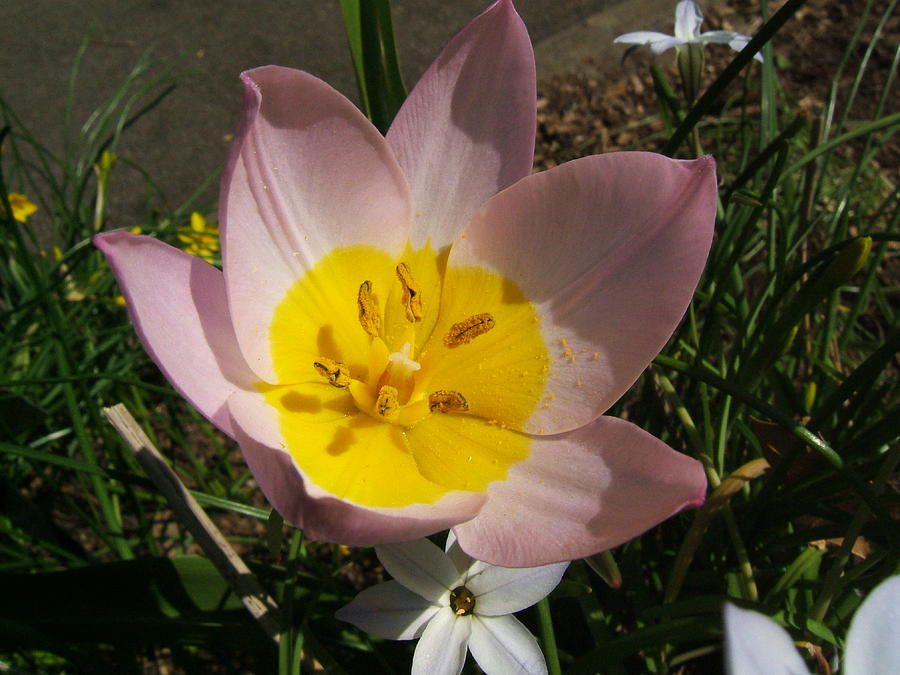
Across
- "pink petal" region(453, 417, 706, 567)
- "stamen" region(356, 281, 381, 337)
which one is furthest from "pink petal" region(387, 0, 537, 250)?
"pink petal" region(453, 417, 706, 567)

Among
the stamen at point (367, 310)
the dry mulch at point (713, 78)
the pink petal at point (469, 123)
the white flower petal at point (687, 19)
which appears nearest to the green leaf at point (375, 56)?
the pink petal at point (469, 123)

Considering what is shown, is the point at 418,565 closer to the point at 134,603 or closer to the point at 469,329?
the point at 469,329

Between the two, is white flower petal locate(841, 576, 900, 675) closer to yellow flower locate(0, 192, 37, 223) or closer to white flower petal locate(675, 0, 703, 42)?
white flower petal locate(675, 0, 703, 42)

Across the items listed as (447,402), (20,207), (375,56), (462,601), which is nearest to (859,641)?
(462,601)

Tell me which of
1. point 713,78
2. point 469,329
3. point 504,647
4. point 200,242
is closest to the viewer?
point 504,647

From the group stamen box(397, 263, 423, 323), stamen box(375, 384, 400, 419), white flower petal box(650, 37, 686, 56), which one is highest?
white flower petal box(650, 37, 686, 56)
